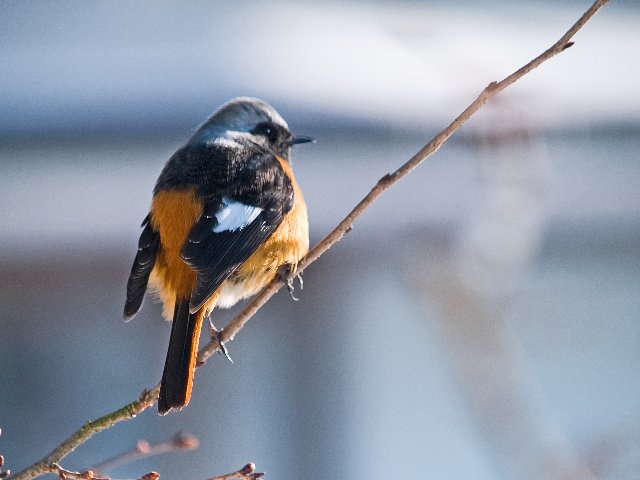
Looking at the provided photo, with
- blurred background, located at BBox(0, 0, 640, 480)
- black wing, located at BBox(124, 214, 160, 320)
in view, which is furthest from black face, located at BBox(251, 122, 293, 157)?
blurred background, located at BBox(0, 0, 640, 480)

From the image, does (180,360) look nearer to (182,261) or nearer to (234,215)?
(182,261)

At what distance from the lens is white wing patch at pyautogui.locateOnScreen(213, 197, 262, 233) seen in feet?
10.9

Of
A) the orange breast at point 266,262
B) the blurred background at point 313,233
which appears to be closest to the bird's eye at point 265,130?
the orange breast at point 266,262

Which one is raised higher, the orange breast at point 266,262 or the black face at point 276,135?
the black face at point 276,135

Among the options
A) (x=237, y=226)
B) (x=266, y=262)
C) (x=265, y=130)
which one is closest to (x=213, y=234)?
(x=237, y=226)

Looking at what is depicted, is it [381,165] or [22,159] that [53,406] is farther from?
[381,165]

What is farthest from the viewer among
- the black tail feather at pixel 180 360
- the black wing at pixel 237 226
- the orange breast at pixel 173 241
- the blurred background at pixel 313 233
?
the blurred background at pixel 313 233

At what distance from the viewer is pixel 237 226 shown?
336 centimetres

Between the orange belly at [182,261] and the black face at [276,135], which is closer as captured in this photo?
the orange belly at [182,261]

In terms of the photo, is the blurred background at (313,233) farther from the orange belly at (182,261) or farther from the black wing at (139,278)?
the black wing at (139,278)

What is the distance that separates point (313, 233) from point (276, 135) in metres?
1.60

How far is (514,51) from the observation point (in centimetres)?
716

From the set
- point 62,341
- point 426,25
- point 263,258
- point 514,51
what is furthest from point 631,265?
point 263,258

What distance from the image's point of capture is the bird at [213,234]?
3170mm
